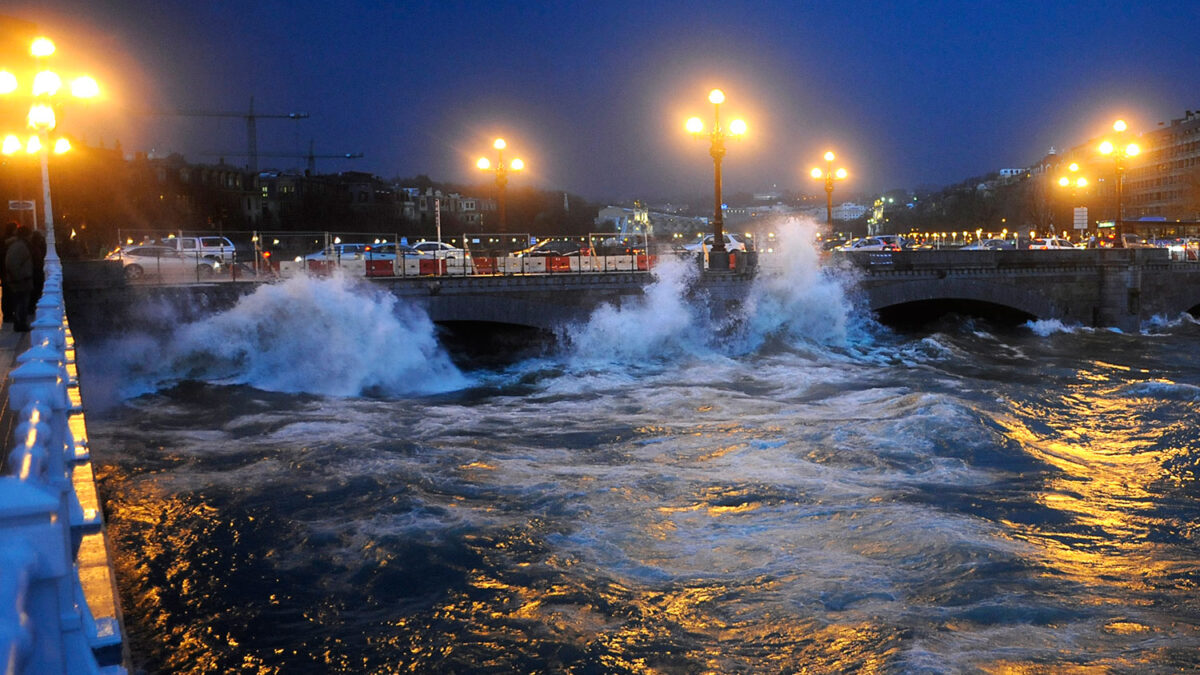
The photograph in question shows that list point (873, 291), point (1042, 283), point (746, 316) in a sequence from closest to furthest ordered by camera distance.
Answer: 1. point (746, 316)
2. point (873, 291)
3. point (1042, 283)

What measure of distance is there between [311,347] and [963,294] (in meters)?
23.1

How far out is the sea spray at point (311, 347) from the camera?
22.0 metres

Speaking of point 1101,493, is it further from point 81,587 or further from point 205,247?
point 205,247

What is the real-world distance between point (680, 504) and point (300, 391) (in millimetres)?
12410

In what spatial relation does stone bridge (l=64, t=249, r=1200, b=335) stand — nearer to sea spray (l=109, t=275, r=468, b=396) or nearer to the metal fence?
sea spray (l=109, t=275, r=468, b=396)

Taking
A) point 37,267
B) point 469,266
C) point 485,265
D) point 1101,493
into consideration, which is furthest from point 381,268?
point 1101,493

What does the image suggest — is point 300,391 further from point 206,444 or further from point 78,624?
point 78,624

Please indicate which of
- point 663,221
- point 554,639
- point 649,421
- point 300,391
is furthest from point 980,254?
point 663,221

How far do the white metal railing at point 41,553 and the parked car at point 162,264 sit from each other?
19.8m

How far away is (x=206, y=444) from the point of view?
1542 cm

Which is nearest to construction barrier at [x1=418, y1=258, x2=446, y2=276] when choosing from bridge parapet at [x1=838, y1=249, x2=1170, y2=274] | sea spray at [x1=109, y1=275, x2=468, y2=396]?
sea spray at [x1=109, y1=275, x2=468, y2=396]

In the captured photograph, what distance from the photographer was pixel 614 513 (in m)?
11.6

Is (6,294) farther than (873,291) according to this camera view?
No

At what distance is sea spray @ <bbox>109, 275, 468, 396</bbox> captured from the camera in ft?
72.3
